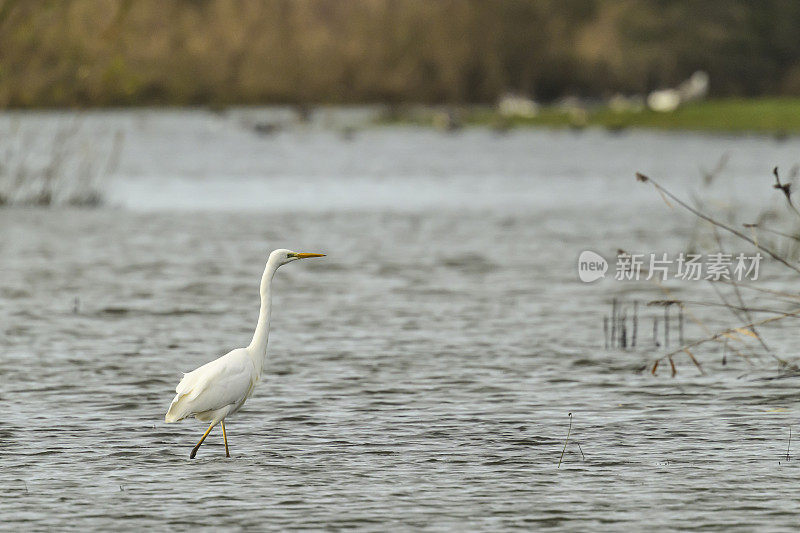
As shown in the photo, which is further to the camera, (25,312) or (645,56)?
(645,56)

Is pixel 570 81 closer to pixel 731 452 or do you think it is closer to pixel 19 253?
pixel 19 253

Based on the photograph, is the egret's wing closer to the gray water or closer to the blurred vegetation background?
the gray water

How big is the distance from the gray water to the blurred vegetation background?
2656 centimetres

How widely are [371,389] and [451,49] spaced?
7503cm

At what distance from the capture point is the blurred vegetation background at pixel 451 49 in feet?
248

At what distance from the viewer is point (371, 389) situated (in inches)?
541

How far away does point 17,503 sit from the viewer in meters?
9.66

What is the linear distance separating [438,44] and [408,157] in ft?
Answer: 86.4

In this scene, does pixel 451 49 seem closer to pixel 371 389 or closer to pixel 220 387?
pixel 371 389

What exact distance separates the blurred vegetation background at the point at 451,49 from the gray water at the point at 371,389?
26557 mm

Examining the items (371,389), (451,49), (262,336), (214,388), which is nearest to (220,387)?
(214,388)

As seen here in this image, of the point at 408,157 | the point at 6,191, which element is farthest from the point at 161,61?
the point at 6,191

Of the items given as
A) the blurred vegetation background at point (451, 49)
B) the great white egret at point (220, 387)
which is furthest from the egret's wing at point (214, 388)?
the blurred vegetation background at point (451, 49)

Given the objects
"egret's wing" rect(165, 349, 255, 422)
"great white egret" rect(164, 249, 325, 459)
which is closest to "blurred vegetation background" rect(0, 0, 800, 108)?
"great white egret" rect(164, 249, 325, 459)
